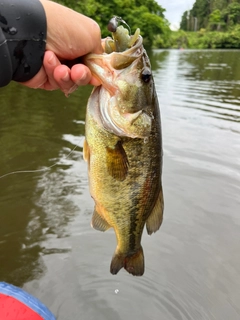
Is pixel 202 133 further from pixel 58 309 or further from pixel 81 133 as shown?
pixel 58 309

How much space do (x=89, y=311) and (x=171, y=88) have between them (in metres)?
11.3

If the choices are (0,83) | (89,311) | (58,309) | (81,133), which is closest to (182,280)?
(89,311)

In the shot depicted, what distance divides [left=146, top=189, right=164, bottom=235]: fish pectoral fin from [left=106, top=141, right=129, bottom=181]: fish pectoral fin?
1.30ft

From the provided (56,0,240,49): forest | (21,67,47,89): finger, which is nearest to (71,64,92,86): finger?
(21,67,47,89): finger

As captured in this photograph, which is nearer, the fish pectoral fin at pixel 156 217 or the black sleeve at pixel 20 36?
the black sleeve at pixel 20 36

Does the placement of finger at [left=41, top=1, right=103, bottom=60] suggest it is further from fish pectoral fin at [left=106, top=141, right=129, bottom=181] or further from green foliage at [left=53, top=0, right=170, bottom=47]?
green foliage at [left=53, top=0, right=170, bottom=47]

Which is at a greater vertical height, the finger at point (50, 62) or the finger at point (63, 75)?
the finger at point (50, 62)

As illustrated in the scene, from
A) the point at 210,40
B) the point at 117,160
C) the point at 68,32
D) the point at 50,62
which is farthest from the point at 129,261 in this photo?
the point at 210,40

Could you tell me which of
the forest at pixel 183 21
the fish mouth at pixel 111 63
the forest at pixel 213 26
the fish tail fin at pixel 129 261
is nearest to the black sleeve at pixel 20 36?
the fish mouth at pixel 111 63

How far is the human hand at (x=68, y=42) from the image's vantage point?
1773 mm

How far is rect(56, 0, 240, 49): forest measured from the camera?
3486 centimetres

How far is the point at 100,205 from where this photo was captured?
2.20m

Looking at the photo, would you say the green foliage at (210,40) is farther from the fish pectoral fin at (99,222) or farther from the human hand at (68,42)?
the human hand at (68,42)

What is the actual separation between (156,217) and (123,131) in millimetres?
683
